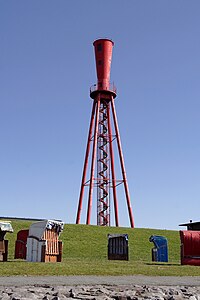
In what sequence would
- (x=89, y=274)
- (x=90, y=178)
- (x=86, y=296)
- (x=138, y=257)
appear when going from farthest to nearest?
(x=90, y=178) → (x=138, y=257) → (x=89, y=274) → (x=86, y=296)

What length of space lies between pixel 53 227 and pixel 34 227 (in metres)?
1.17

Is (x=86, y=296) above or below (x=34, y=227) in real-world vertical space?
below

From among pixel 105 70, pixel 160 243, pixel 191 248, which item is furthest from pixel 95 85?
pixel 191 248

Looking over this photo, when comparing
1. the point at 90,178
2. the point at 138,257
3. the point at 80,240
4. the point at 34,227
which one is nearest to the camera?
the point at 34,227

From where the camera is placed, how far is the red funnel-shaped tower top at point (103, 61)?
55622mm

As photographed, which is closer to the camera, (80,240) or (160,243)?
(160,243)

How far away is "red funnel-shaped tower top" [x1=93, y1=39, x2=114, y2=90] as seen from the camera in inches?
2190

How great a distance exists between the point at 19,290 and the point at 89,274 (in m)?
5.68

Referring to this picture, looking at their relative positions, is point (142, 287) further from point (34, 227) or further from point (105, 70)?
point (105, 70)

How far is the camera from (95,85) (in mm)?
55750

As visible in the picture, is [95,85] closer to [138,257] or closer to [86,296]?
[138,257]

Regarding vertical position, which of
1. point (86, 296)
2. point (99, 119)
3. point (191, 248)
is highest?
point (99, 119)

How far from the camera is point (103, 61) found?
5562cm

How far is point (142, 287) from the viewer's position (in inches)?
458
